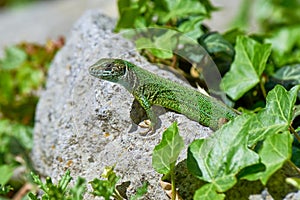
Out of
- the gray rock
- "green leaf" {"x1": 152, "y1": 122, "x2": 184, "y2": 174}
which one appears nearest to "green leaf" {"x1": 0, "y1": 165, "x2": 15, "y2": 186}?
the gray rock

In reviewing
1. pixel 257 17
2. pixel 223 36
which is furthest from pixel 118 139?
pixel 257 17

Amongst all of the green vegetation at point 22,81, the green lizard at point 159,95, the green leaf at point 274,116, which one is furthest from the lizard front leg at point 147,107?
the green vegetation at point 22,81

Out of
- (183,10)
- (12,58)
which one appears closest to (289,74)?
(183,10)

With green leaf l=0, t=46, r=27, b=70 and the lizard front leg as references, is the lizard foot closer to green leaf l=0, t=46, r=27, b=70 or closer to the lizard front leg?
the lizard front leg

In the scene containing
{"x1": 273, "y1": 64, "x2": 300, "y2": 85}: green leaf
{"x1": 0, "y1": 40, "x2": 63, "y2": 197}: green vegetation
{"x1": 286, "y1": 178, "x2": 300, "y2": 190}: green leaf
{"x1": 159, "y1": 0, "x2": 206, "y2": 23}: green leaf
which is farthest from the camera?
{"x1": 0, "y1": 40, "x2": 63, "y2": 197}: green vegetation

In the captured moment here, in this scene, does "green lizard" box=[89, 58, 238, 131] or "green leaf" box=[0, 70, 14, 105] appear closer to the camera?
"green lizard" box=[89, 58, 238, 131]

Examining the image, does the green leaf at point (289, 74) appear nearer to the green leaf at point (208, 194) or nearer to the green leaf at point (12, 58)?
the green leaf at point (208, 194)

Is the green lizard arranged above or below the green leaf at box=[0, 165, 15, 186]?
above
